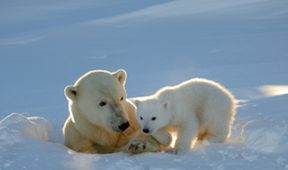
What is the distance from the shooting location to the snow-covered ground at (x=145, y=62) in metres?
4.14

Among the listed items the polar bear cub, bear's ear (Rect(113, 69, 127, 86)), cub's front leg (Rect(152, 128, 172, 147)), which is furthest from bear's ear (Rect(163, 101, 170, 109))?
bear's ear (Rect(113, 69, 127, 86))

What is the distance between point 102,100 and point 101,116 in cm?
13

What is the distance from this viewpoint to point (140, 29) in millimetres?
14570

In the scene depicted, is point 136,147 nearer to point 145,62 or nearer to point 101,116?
point 101,116

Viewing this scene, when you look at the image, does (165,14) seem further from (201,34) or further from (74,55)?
(74,55)

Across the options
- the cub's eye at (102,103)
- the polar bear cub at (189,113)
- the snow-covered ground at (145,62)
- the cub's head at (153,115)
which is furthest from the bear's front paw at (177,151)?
the cub's eye at (102,103)

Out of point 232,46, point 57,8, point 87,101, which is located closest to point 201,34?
point 232,46

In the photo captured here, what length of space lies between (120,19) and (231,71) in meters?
6.52

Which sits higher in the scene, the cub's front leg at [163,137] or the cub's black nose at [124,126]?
the cub's black nose at [124,126]

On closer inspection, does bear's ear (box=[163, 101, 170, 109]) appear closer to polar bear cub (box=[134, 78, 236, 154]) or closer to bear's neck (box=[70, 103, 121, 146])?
polar bear cub (box=[134, 78, 236, 154])

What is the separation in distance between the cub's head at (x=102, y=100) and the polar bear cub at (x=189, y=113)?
0.16 meters

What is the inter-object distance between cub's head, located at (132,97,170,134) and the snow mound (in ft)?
3.21

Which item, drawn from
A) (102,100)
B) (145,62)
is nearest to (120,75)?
(102,100)

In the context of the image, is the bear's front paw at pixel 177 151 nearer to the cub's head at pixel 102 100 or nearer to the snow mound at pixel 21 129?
the cub's head at pixel 102 100
